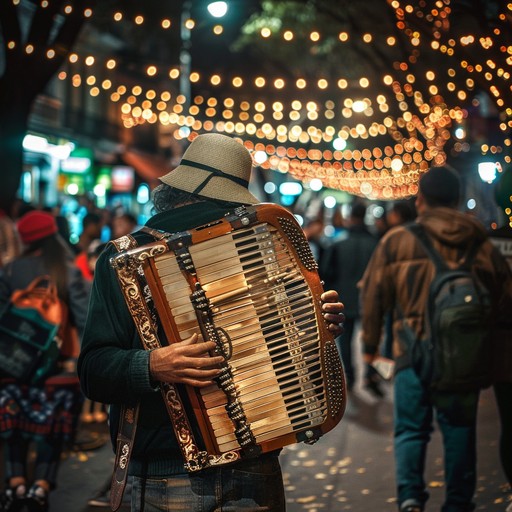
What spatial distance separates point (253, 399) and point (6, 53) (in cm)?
1076

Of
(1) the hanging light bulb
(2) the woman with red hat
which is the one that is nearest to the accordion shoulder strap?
(2) the woman with red hat

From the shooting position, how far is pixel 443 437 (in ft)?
19.0

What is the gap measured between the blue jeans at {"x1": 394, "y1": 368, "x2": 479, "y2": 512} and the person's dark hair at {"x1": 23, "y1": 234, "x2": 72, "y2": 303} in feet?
7.89

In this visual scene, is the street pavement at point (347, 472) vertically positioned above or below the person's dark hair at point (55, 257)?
below

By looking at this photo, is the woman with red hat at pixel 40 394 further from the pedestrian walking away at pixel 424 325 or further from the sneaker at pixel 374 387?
the sneaker at pixel 374 387

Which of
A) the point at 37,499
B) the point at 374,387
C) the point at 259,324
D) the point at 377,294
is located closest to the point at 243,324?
the point at 259,324

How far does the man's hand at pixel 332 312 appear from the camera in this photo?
3273 millimetres

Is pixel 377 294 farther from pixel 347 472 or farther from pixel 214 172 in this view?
pixel 214 172

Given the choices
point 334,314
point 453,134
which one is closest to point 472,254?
point 334,314

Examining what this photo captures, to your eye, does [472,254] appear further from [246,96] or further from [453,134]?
[246,96]

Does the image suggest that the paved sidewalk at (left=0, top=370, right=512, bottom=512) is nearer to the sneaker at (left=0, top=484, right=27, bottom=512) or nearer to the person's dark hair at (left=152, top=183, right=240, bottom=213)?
the sneaker at (left=0, top=484, right=27, bottom=512)

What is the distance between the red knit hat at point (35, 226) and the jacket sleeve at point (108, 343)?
3.65 m

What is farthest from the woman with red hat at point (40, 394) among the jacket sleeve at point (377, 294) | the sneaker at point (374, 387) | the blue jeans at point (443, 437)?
the sneaker at point (374, 387)

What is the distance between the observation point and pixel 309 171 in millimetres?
39656
